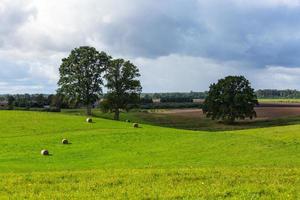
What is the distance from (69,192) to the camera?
53.2 feet

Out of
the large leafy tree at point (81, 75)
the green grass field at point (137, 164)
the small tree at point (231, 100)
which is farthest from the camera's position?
the small tree at point (231, 100)

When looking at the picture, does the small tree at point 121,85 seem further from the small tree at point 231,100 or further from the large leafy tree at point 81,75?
the small tree at point 231,100

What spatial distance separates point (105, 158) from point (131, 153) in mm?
2952

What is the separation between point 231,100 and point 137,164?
83483mm

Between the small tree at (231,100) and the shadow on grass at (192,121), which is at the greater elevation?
the small tree at (231,100)

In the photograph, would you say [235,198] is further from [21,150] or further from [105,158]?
[21,150]

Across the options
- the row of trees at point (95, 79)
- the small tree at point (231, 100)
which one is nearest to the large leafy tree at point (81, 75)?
the row of trees at point (95, 79)

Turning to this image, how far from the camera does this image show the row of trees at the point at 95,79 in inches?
3888

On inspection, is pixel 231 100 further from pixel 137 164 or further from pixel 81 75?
pixel 137 164

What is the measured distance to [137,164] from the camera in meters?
31.0

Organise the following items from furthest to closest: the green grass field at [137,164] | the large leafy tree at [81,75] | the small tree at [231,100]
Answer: the small tree at [231,100] < the large leafy tree at [81,75] < the green grass field at [137,164]

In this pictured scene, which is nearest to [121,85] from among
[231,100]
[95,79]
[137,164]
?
[95,79]

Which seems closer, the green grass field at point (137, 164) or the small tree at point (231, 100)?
the green grass field at point (137, 164)

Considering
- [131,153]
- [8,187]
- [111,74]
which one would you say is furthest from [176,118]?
[8,187]
